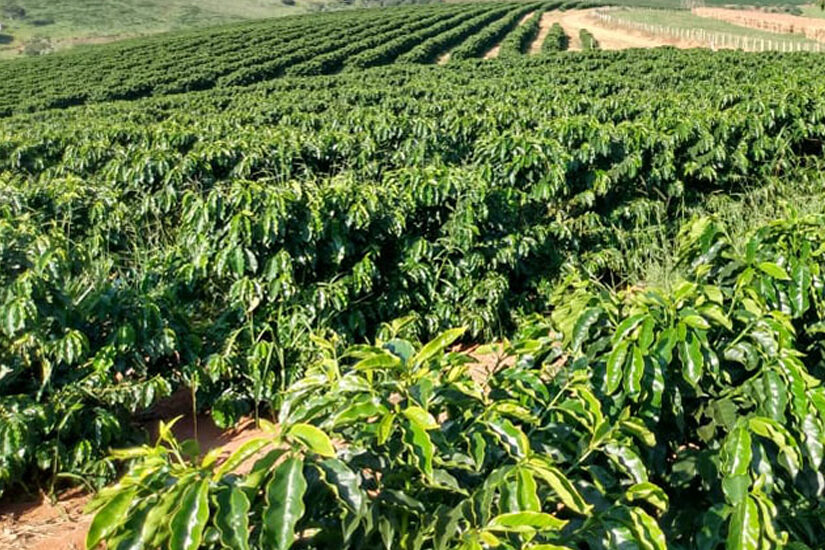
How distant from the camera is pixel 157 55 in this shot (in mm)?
38875

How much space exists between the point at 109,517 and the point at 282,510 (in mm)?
377

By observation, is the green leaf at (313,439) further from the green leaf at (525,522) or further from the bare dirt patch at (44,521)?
the bare dirt patch at (44,521)

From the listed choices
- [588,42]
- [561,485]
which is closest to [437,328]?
[561,485]

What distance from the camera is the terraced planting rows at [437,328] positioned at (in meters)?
1.60

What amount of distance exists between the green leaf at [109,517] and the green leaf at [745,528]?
1.51 metres

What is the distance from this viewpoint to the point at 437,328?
531 centimetres

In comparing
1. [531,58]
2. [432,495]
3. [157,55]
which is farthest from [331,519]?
[157,55]

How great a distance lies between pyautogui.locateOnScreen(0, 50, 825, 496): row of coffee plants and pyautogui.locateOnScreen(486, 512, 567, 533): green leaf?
9.61 ft

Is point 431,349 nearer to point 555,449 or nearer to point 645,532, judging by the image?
point 555,449

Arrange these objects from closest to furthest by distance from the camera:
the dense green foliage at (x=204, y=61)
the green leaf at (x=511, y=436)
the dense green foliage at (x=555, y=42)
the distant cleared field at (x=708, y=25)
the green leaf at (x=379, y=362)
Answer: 1. the green leaf at (x=511, y=436)
2. the green leaf at (x=379, y=362)
3. the dense green foliage at (x=204, y=61)
4. the dense green foliage at (x=555, y=42)
5. the distant cleared field at (x=708, y=25)

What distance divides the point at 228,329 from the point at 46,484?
145cm

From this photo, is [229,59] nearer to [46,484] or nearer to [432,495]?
[46,484]

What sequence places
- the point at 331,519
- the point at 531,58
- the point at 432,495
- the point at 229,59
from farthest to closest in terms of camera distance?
the point at 229,59 < the point at 531,58 < the point at 432,495 < the point at 331,519

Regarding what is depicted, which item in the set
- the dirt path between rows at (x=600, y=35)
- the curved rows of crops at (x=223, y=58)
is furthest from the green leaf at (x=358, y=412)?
the dirt path between rows at (x=600, y=35)
